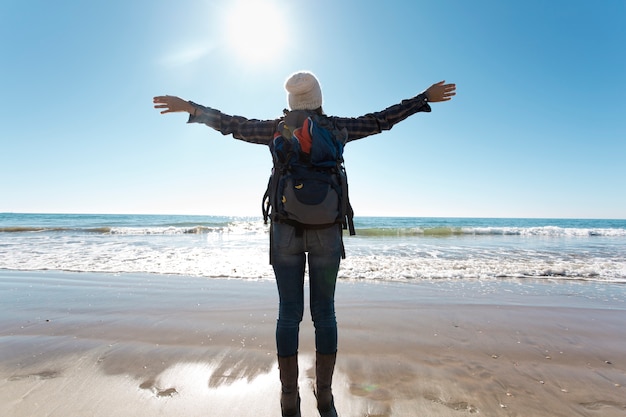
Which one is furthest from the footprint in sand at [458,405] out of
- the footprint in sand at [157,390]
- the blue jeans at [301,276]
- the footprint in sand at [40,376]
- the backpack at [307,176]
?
the footprint in sand at [40,376]

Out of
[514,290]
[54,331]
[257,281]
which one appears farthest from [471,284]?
[54,331]

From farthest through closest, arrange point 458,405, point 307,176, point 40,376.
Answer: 1. point 40,376
2. point 458,405
3. point 307,176

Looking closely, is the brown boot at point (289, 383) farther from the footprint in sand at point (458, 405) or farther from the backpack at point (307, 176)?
the footprint in sand at point (458, 405)

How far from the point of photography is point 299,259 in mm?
1861

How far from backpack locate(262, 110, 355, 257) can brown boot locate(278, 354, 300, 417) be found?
745mm

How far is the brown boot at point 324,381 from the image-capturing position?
75.2 inches

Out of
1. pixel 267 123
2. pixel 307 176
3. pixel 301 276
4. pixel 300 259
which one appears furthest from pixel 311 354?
pixel 267 123

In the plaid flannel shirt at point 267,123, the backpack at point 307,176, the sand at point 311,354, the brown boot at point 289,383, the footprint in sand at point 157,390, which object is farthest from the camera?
the footprint in sand at point 157,390

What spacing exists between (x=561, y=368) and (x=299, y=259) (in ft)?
8.02

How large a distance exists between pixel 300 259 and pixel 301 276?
111 mm

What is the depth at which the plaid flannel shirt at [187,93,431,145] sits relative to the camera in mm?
1991

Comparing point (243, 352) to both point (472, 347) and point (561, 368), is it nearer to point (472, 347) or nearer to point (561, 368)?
point (472, 347)

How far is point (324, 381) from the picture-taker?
1936mm

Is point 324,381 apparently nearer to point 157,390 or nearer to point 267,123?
point 157,390
